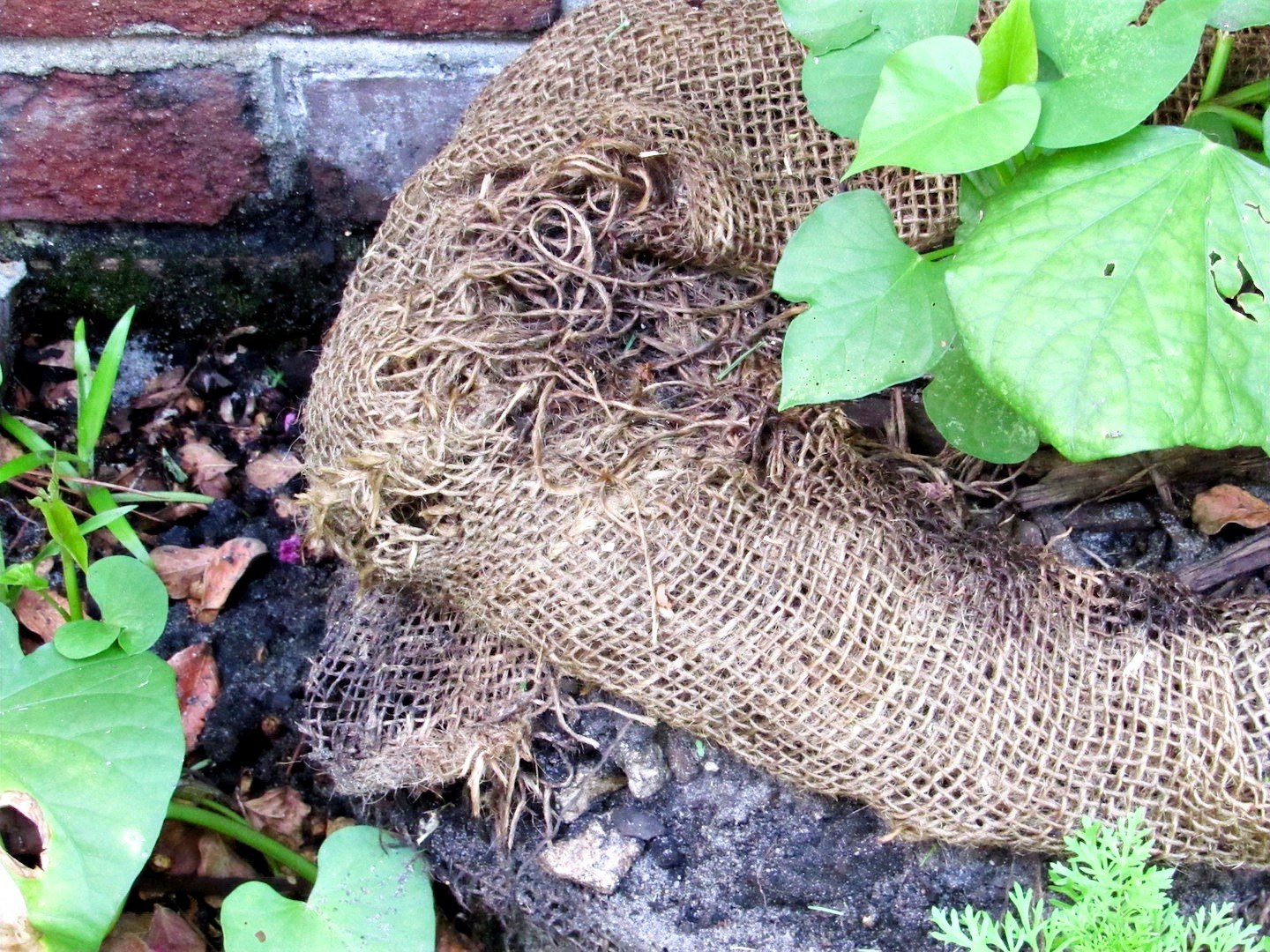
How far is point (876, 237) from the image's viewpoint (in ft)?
2.97

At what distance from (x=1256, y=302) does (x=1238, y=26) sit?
0.24 metres

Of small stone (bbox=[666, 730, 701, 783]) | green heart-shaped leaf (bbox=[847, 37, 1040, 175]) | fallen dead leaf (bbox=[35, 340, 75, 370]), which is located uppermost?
green heart-shaped leaf (bbox=[847, 37, 1040, 175])

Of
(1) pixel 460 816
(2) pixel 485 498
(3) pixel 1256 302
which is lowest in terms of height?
(1) pixel 460 816

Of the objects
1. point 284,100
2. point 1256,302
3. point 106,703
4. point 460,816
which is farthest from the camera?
point 284,100

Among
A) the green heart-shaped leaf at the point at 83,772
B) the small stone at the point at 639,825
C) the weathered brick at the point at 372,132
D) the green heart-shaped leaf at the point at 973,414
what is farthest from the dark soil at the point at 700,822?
the weathered brick at the point at 372,132

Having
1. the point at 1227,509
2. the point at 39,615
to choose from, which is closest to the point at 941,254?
the point at 1227,509

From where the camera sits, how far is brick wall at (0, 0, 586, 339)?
118cm

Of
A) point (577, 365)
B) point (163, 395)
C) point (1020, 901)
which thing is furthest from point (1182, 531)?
point (163, 395)

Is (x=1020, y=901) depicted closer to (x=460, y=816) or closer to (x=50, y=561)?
(x=460, y=816)

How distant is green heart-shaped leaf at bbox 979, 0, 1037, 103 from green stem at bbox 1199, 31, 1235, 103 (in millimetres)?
236

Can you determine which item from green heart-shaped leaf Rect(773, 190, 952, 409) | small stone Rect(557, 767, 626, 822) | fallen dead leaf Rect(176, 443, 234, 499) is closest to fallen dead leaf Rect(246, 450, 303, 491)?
fallen dead leaf Rect(176, 443, 234, 499)

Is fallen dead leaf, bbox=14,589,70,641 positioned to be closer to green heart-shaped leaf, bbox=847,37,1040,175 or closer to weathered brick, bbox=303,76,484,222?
weathered brick, bbox=303,76,484,222

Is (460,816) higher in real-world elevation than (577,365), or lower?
lower

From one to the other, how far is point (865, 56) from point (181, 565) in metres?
0.93
